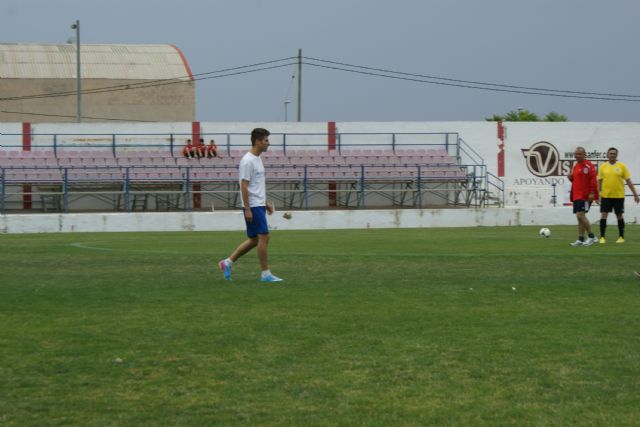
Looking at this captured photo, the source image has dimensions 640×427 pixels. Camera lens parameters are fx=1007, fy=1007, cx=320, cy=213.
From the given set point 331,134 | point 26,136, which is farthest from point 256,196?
point 331,134

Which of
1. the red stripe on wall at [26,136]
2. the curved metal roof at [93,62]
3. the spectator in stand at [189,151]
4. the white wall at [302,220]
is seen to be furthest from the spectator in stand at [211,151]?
the curved metal roof at [93,62]

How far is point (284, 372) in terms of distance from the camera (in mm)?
6578

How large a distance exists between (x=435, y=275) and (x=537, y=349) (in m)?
5.20

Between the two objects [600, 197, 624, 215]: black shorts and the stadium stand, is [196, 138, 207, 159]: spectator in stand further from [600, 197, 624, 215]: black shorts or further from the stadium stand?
[600, 197, 624, 215]: black shorts

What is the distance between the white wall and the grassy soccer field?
15995 mm

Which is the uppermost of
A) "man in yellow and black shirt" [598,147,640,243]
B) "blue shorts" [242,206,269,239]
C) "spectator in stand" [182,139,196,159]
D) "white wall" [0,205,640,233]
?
"spectator in stand" [182,139,196,159]

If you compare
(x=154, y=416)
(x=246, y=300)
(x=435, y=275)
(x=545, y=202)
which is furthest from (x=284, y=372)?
(x=545, y=202)

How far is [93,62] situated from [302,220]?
39.9 m

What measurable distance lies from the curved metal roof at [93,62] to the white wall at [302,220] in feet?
122

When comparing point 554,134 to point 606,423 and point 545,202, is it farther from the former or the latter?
point 606,423

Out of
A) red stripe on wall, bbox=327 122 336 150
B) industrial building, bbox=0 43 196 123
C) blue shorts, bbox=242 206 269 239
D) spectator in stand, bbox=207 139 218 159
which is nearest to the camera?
blue shorts, bbox=242 206 269 239

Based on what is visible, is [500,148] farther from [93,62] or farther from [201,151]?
[93,62]

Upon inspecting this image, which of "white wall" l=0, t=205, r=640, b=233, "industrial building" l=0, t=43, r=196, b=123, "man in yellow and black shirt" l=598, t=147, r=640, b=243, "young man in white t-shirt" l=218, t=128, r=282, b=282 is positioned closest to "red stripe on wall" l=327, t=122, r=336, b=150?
"white wall" l=0, t=205, r=640, b=233

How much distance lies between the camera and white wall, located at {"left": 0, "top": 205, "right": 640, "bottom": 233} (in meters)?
29.0
